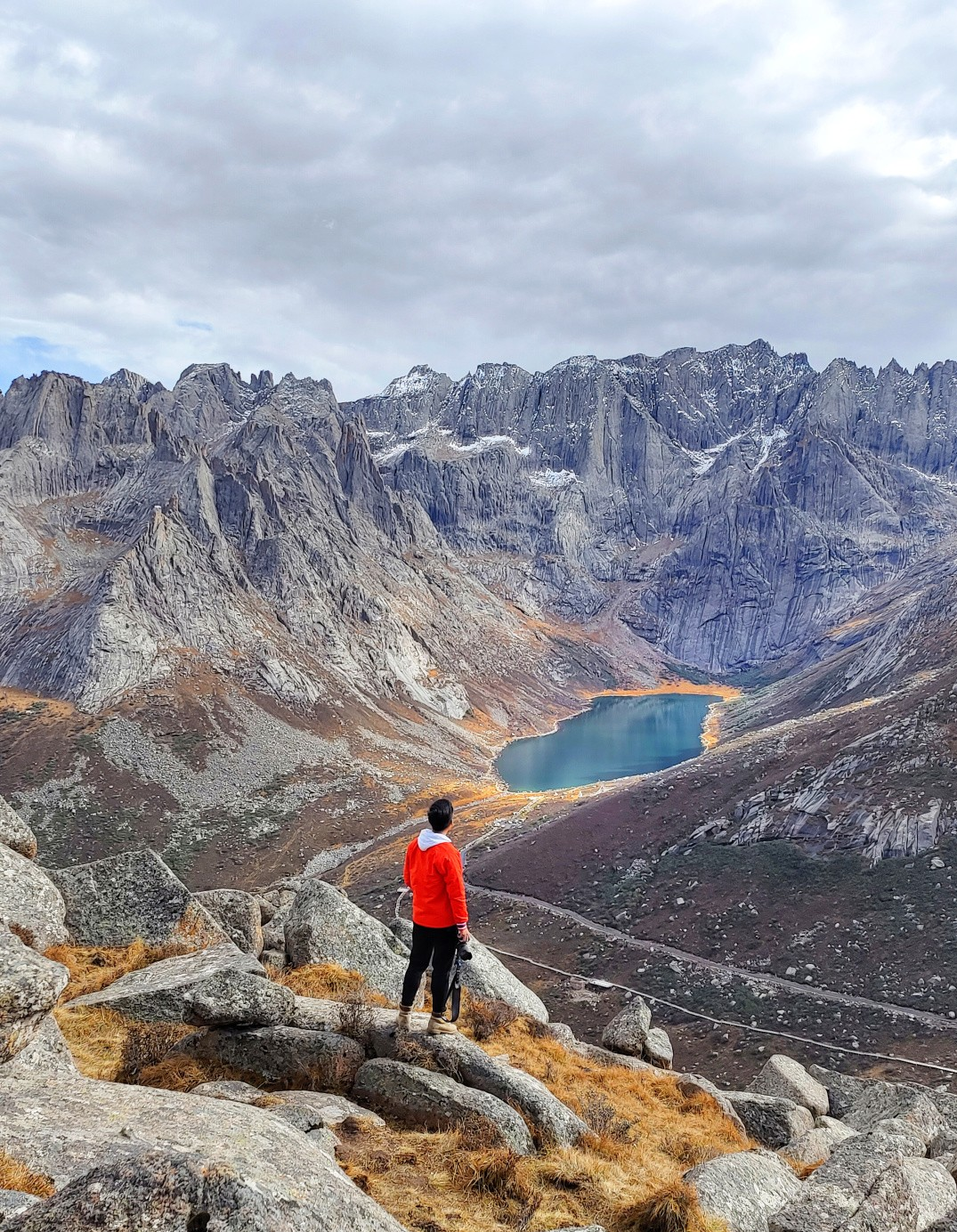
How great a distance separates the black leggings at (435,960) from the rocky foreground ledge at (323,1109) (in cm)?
53

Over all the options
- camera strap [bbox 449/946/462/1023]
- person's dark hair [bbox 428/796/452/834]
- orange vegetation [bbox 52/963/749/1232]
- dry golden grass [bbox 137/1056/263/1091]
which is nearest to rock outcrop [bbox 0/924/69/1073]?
dry golden grass [bbox 137/1056/263/1091]

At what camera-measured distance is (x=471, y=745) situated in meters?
134

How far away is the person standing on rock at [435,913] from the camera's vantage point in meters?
11.4

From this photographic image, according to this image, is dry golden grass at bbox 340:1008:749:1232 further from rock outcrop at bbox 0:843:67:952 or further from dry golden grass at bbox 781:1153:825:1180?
rock outcrop at bbox 0:843:67:952

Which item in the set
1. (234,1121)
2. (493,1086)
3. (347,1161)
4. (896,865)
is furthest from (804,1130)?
(896,865)

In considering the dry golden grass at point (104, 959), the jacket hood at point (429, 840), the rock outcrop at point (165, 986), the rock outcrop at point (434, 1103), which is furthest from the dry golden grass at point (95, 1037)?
the jacket hood at point (429, 840)

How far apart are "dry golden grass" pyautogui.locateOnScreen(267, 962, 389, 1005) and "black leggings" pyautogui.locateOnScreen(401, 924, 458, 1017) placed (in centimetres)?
248

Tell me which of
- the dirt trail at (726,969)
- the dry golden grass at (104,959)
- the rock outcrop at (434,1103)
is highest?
the dry golden grass at (104,959)

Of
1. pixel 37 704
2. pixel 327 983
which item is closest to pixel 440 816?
pixel 327 983

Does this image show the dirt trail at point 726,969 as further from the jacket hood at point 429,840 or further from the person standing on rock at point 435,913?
the jacket hood at point 429,840

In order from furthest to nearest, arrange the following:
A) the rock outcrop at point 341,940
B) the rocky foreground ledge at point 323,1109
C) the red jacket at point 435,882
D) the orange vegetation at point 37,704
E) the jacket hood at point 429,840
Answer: the orange vegetation at point 37,704 < the rock outcrop at point 341,940 < the jacket hood at point 429,840 < the red jacket at point 435,882 < the rocky foreground ledge at point 323,1109

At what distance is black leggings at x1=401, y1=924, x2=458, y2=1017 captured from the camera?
1169 cm

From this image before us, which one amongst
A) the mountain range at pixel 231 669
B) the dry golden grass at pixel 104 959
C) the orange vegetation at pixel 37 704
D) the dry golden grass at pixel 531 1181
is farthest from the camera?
the orange vegetation at pixel 37 704

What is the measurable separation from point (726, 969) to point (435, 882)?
4127 centimetres
